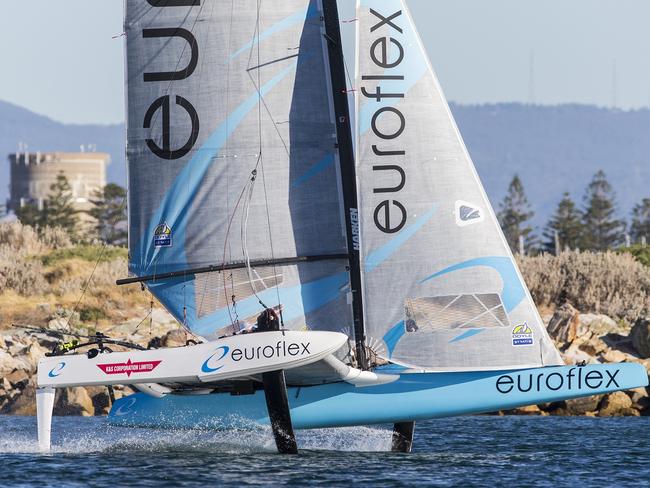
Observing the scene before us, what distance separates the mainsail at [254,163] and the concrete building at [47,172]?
11500 cm

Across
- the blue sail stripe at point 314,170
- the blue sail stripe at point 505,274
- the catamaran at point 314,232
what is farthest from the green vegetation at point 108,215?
the blue sail stripe at point 505,274

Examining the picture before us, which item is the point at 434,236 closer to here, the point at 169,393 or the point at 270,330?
the point at 270,330

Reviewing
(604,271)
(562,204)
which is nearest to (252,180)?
(604,271)

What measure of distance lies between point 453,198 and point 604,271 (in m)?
30.5

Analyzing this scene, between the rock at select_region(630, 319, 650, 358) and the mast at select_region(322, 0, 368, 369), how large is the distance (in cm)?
1820

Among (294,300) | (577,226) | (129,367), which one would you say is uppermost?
(577,226)

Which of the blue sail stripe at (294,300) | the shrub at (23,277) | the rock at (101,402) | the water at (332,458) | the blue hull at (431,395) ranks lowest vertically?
the water at (332,458)

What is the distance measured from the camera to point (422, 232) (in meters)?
25.1

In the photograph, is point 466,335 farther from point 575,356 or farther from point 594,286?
point 594,286

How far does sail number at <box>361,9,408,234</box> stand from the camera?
25125 millimetres

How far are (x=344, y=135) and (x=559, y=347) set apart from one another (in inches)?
693

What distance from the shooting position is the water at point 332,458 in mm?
22094

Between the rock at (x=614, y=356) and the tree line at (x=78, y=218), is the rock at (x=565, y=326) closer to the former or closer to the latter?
the rock at (x=614, y=356)

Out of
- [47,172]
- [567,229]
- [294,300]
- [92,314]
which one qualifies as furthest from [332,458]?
[47,172]
